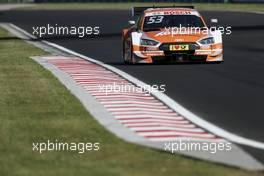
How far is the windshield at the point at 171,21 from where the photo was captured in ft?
69.9

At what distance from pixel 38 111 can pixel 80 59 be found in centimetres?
1074

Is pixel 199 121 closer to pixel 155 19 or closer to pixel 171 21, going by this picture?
pixel 171 21

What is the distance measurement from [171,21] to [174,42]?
1076 millimetres

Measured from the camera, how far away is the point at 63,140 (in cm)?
989

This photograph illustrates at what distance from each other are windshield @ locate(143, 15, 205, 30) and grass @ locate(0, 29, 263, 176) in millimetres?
6387

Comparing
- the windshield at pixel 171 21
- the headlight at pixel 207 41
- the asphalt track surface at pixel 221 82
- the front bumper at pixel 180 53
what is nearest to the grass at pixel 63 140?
the asphalt track surface at pixel 221 82

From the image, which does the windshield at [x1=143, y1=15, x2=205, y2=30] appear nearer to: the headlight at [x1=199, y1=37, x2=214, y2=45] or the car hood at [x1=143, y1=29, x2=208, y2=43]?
the car hood at [x1=143, y1=29, x2=208, y2=43]

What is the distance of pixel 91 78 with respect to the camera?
17.3 meters

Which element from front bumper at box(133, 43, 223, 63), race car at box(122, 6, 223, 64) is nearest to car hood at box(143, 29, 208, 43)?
race car at box(122, 6, 223, 64)

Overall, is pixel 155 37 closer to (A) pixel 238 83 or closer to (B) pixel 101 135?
(A) pixel 238 83

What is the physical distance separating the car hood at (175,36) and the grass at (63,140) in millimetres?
5595

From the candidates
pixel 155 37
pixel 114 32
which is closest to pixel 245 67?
pixel 155 37

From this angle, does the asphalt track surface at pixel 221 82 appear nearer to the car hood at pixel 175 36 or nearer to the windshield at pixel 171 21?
the car hood at pixel 175 36

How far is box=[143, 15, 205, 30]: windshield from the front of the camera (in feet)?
69.9
